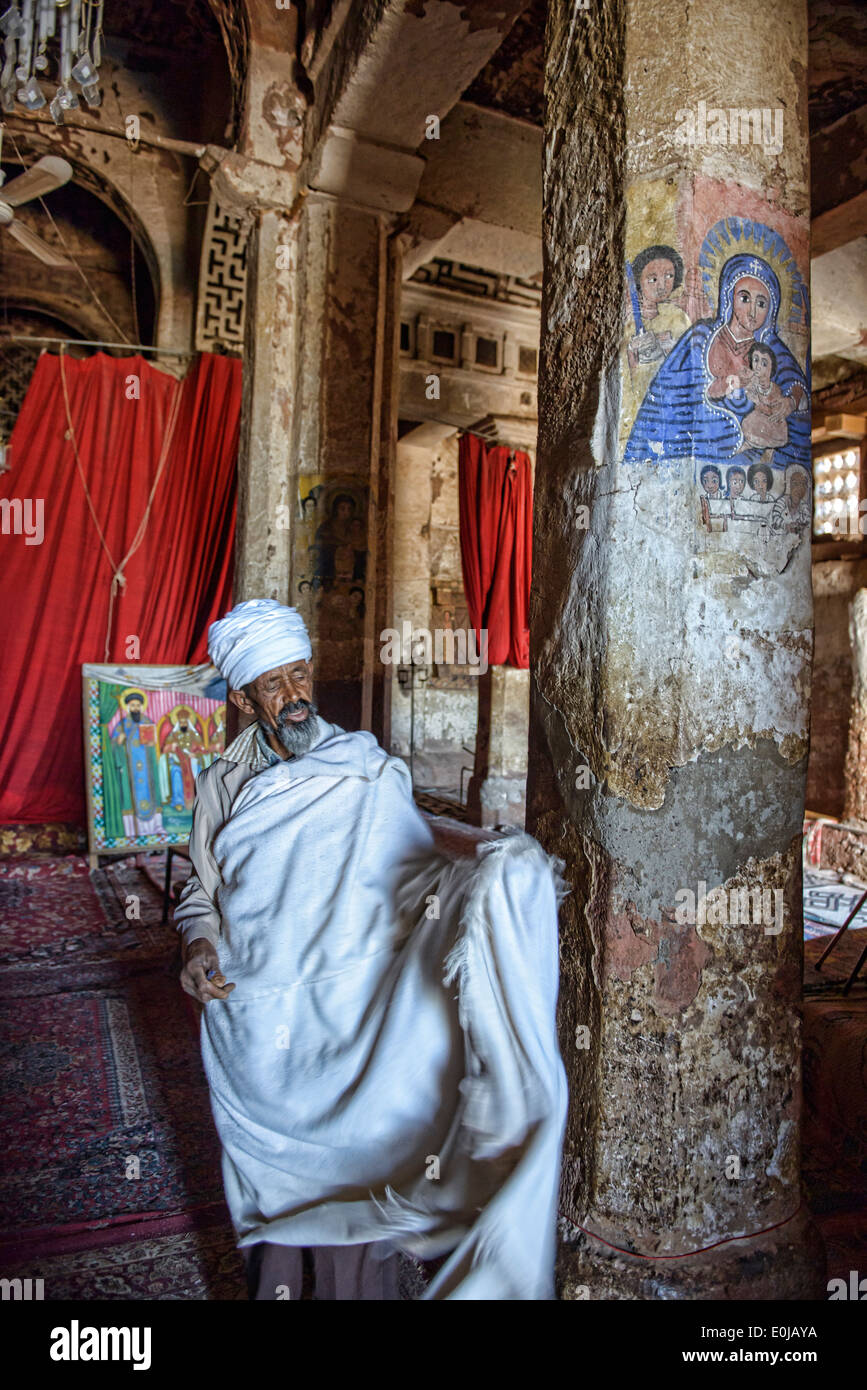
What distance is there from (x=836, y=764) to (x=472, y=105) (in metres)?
5.89

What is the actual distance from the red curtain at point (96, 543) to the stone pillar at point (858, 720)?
5.32m

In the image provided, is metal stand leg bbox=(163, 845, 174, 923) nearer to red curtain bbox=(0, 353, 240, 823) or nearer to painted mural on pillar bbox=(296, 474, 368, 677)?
painted mural on pillar bbox=(296, 474, 368, 677)


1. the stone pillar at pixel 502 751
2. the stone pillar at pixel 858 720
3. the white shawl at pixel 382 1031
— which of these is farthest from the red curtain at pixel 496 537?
the white shawl at pixel 382 1031

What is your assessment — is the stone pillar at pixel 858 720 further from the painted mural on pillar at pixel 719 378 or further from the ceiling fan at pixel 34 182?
the ceiling fan at pixel 34 182

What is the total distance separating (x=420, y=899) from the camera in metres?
1.66

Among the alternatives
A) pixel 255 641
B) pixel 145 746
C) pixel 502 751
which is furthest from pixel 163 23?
pixel 255 641

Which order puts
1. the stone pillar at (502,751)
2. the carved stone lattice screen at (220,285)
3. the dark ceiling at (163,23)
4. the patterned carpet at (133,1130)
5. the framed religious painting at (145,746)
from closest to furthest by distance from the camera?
the patterned carpet at (133,1130)
the framed religious painting at (145,746)
the carved stone lattice screen at (220,285)
the dark ceiling at (163,23)
the stone pillar at (502,751)

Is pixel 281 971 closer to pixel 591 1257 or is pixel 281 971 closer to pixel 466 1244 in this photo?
pixel 466 1244

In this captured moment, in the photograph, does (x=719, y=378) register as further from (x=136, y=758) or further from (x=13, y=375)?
(x=13, y=375)

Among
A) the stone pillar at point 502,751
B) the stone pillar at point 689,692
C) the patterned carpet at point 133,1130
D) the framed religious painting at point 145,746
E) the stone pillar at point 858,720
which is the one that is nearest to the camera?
the stone pillar at point 689,692

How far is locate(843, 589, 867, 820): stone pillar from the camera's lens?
23.1 ft

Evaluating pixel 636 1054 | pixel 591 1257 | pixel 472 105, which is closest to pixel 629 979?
pixel 636 1054

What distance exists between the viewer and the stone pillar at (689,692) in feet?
5.41

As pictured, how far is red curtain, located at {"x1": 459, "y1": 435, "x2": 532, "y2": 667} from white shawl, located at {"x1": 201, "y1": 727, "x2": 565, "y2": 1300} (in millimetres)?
5649
